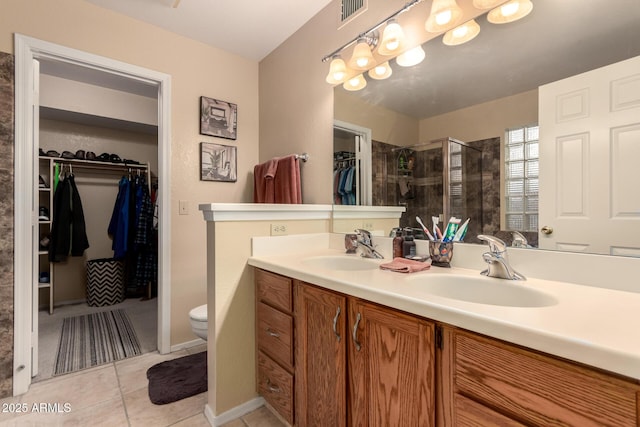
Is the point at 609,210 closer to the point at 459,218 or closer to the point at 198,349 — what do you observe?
the point at 459,218

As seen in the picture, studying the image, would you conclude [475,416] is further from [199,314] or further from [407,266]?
[199,314]

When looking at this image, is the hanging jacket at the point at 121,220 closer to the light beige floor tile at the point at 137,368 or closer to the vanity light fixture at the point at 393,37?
the light beige floor tile at the point at 137,368

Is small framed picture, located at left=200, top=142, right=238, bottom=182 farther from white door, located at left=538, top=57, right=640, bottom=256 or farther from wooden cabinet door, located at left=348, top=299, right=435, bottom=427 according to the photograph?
white door, located at left=538, top=57, right=640, bottom=256

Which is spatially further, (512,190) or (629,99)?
(512,190)

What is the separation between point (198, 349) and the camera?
2.29 metres

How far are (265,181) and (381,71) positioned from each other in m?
1.19

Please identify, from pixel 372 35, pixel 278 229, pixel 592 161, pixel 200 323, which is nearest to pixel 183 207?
pixel 200 323

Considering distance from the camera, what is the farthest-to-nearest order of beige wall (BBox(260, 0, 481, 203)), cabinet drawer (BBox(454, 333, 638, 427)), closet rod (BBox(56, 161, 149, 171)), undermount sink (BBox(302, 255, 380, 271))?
1. closet rod (BBox(56, 161, 149, 171))
2. beige wall (BBox(260, 0, 481, 203))
3. undermount sink (BBox(302, 255, 380, 271))
4. cabinet drawer (BBox(454, 333, 638, 427))

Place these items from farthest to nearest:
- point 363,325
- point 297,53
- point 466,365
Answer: point 297,53 → point 363,325 → point 466,365

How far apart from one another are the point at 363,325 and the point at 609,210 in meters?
0.88

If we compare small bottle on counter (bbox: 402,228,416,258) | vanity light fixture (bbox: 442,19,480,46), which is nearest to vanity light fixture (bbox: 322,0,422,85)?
vanity light fixture (bbox: 442,19,480,46)

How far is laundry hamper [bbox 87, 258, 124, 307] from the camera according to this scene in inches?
132

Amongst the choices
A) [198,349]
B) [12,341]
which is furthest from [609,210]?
[12,341]

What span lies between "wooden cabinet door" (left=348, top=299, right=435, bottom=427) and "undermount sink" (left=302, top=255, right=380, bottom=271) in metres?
0.52
